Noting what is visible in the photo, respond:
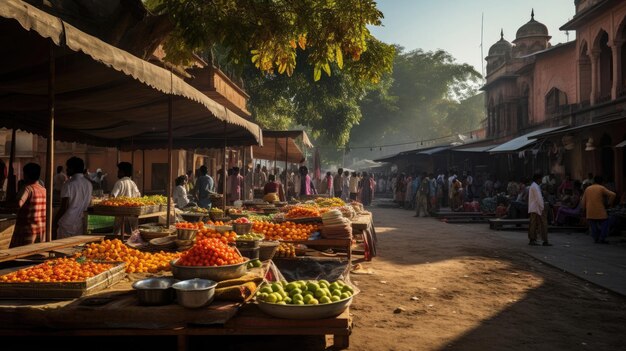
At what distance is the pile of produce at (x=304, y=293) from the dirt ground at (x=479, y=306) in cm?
97

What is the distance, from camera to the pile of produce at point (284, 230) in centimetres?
741

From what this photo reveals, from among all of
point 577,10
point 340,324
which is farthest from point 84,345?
point 577,10

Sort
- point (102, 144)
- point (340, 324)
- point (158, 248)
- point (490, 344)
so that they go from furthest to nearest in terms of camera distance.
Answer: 1. point (102, 144)
2. point (158, 248)
3. point (490, 344)
4. point (340, 324)

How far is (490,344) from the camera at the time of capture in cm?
486

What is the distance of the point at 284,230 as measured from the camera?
7691mm

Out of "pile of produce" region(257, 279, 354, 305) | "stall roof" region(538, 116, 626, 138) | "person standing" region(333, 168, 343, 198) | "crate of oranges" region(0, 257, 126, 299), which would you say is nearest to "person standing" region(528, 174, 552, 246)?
"stall roof" region(538, 116, 626, 138)

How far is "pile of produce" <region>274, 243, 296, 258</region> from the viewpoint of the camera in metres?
6.30

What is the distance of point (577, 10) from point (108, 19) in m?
21.2

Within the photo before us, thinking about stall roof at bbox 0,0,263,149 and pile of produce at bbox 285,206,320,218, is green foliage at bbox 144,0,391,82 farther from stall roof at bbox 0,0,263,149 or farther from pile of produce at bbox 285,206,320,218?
pile of produce at bbox 285,206,320,218

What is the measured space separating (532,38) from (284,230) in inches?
1122

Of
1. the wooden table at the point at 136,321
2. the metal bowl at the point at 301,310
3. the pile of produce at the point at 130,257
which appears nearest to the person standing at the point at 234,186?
the pile of produce at the point at 130,257

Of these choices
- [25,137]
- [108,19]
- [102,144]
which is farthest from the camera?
[25,137]

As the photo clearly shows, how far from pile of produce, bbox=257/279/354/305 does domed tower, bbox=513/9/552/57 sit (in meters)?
30.4

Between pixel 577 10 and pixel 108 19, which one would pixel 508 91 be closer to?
pixel 577 10
